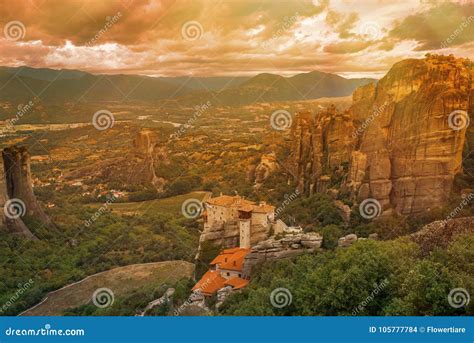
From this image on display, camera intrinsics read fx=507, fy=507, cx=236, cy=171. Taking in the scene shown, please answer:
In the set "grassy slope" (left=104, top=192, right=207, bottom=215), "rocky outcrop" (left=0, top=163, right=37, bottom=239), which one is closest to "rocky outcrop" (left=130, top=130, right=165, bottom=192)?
"grassy slope" (left=104, top=192, right=207, bottom=215)

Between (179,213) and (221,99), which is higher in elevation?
(221,99)

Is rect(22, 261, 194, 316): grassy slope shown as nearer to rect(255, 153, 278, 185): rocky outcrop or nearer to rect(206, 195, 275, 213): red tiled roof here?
rect(206, 195, 275, 213): red tiled roof

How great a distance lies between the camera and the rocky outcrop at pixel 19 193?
9859 mm

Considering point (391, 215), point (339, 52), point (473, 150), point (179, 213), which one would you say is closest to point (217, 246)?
point (179, 213)

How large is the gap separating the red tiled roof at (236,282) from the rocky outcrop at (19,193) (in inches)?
156

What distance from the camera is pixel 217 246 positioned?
1010 cm

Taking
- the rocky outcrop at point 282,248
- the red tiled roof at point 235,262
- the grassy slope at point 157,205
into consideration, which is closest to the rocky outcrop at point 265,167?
the grassy slope at point 157,205

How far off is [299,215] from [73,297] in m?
4.74

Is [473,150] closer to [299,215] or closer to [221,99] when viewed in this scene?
[299,215]

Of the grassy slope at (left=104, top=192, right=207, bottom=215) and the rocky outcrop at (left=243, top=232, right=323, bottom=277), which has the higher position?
the grassy slope at (left=104, top=192, right=207, bottom=215)

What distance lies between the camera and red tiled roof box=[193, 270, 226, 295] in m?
8.69

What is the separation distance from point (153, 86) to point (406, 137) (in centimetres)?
523

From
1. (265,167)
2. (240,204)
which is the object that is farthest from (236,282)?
(265,167)

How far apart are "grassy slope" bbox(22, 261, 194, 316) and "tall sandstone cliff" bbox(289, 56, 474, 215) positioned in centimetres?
331
